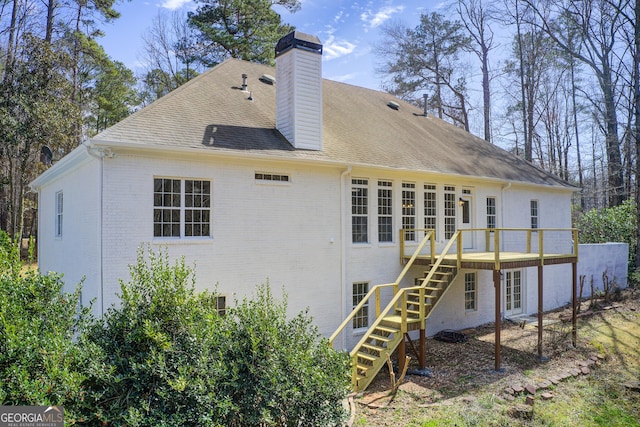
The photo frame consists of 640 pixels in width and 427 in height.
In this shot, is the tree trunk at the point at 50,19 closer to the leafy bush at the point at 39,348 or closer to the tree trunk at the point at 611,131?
the leafy bush at the point at 39,348

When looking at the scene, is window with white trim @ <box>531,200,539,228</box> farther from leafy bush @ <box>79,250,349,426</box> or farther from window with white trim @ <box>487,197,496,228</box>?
leafy bush @ <box>79,250,349,426</box>

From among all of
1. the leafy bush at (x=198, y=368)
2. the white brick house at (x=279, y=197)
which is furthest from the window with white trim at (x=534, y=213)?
the leafy bush at (x=198, y=368)

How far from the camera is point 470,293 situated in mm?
→ 14570

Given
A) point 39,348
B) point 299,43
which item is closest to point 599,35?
point 299,43

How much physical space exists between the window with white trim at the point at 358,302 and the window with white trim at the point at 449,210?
3.52 metres

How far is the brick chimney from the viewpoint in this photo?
11.1 meters

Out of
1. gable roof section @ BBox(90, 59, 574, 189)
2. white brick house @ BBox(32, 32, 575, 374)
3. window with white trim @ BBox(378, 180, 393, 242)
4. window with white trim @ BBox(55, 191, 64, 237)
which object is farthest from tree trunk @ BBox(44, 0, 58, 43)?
window with white trim @ BBox(378, 180, 393, 242)

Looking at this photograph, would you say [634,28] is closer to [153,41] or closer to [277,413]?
[277,413]

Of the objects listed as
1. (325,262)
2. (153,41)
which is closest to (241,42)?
(153,41)

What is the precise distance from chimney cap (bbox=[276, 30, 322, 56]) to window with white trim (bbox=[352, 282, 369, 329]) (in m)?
6.41

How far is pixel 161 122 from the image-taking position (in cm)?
964

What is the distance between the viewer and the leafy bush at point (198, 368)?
497 centimetres

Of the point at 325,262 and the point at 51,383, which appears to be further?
the point at 325,262

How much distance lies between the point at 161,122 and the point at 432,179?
314 inches
